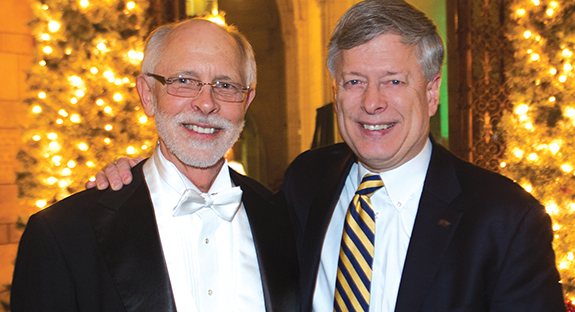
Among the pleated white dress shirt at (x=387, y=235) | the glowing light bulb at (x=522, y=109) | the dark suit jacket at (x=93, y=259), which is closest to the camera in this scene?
the dark suit jacket at (x=93, y=259)

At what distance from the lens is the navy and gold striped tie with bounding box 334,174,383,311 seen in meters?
1.76

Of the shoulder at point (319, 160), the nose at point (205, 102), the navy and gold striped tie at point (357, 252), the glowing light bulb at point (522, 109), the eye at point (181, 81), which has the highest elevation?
the eye at point (181, 81)

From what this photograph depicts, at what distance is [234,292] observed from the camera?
1750mm

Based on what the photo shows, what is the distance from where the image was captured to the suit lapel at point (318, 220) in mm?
1904

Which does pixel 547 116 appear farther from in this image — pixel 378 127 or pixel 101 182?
pixel 101 182

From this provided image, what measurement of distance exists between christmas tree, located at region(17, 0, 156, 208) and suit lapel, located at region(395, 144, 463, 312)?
10.2 feet

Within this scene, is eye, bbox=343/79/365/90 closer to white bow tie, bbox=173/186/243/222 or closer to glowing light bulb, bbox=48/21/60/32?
white bow tie, bbox=173/186/243/222

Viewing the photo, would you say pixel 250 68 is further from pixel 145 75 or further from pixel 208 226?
pixel 208 226

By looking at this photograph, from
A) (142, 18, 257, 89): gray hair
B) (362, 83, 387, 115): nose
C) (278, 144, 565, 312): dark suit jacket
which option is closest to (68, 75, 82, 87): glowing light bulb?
(142, 18, 257, 89): gray hair

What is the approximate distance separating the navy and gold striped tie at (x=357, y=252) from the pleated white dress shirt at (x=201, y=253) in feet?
1.07

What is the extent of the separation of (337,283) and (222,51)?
1.05 meters

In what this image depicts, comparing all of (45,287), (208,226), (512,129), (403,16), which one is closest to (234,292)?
(208,226)

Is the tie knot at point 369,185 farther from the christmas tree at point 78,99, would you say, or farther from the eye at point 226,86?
the christmas tree at point 78,99

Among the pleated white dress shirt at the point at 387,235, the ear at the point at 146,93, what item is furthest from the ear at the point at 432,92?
the ear at the point at 146,93
